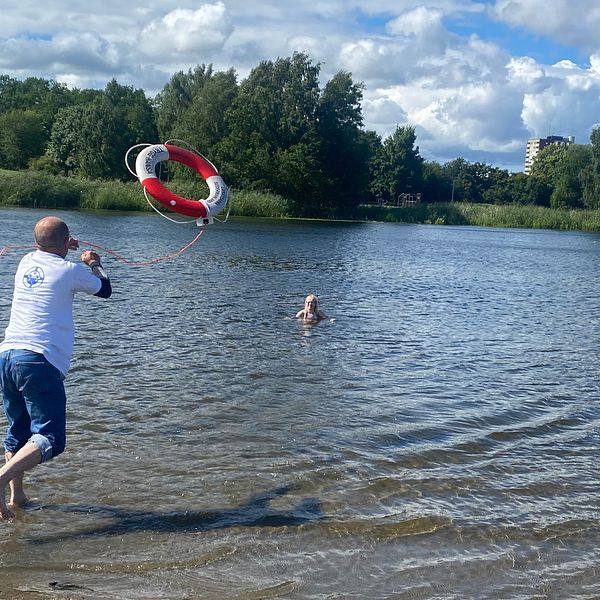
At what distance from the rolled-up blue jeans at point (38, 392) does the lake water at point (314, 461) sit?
0.69 meters

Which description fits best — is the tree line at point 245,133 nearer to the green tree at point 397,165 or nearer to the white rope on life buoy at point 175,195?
the green tree at point 397,165

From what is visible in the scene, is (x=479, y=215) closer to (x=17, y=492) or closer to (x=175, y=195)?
(x=175, y=195)

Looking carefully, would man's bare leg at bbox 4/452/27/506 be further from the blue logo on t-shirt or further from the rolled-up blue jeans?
the blue logo on t-shirt

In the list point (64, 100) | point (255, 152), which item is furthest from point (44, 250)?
point (64, 100)

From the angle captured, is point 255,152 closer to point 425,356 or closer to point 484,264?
point 484,264

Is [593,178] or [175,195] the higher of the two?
[593,178]

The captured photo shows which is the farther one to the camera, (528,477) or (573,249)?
(573,249)

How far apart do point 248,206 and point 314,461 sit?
60233mm

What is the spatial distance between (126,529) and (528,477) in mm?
3813

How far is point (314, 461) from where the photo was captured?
7426 millimetres

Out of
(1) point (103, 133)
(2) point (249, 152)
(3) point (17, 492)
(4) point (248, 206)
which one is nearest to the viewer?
(3) point (17, 492)

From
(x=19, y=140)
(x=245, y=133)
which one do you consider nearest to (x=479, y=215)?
(x=245, y=133)

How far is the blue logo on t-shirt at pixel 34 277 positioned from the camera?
5.61 meters

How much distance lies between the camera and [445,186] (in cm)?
13338
